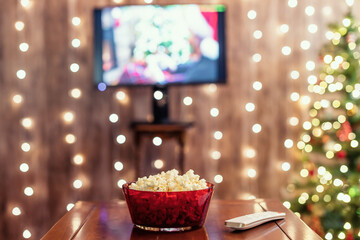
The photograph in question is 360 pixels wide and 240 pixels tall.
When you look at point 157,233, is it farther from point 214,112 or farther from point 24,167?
point 24,167

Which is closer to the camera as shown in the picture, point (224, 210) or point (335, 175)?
point (224, 210)

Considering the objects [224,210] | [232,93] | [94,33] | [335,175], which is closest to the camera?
[224,210]

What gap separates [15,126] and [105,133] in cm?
69

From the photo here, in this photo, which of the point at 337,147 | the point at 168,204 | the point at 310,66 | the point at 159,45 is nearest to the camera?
the point at 168,204

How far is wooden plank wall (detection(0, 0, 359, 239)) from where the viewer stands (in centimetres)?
362

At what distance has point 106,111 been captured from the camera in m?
3.66

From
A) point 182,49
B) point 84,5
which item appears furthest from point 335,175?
point 84,5

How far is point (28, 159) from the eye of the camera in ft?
→ 12.1

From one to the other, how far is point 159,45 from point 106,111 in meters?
0.72

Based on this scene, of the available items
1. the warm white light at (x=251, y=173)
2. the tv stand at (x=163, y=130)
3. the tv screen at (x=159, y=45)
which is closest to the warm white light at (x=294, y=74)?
the tv screen at (x=159, y=45)

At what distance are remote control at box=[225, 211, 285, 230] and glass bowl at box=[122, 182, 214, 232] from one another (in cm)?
10

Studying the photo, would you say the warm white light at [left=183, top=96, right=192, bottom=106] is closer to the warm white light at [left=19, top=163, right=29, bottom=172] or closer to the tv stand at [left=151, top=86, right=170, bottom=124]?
the tv stand at [left=151, top=86, right=170, bottom=124]

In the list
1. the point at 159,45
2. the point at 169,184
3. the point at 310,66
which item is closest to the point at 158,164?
the point at 159,45

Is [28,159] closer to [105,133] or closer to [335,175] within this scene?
[105,133]
